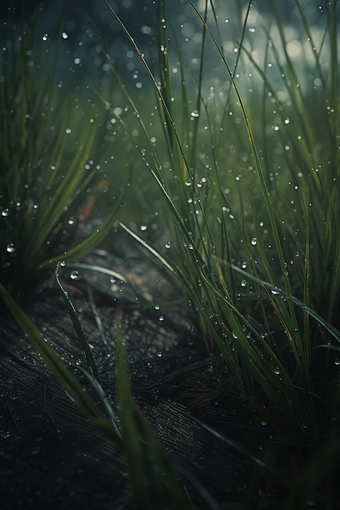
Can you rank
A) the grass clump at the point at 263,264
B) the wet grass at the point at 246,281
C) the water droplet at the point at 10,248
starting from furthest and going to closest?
the water droplet at the point at 10,248 → the grass clump at the point at 263,264 → the wet grass at the point at 246,281

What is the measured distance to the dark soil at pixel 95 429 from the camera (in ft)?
1.40

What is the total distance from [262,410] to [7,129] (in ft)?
2.71

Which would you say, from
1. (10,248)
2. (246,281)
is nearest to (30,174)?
(10,248)

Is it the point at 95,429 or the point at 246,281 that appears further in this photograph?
the point at 246,281

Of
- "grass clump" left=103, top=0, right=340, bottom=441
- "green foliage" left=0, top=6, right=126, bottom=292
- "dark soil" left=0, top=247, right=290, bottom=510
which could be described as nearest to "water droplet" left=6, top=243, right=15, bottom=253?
"green foliage" left=0, top=6, right=126, bottom=292

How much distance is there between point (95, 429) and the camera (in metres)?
0.53

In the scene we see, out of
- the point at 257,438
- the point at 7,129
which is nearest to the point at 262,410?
the point at 257,438

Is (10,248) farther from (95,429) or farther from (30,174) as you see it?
(95,429)

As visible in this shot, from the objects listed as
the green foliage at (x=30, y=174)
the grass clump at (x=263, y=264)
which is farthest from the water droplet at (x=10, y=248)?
the grass clump at (x=263, y=264)

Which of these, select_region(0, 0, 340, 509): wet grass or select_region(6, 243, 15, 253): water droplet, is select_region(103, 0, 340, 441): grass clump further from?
select_region(6, 243, 15, 253): water droplet

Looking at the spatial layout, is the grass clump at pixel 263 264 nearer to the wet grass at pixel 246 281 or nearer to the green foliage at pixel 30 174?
the wet grass at pixel 246 281

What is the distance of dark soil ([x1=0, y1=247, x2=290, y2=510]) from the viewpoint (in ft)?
1.40

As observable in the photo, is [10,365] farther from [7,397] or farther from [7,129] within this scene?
[7,129]

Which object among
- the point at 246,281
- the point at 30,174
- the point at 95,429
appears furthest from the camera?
the point at 30,174
